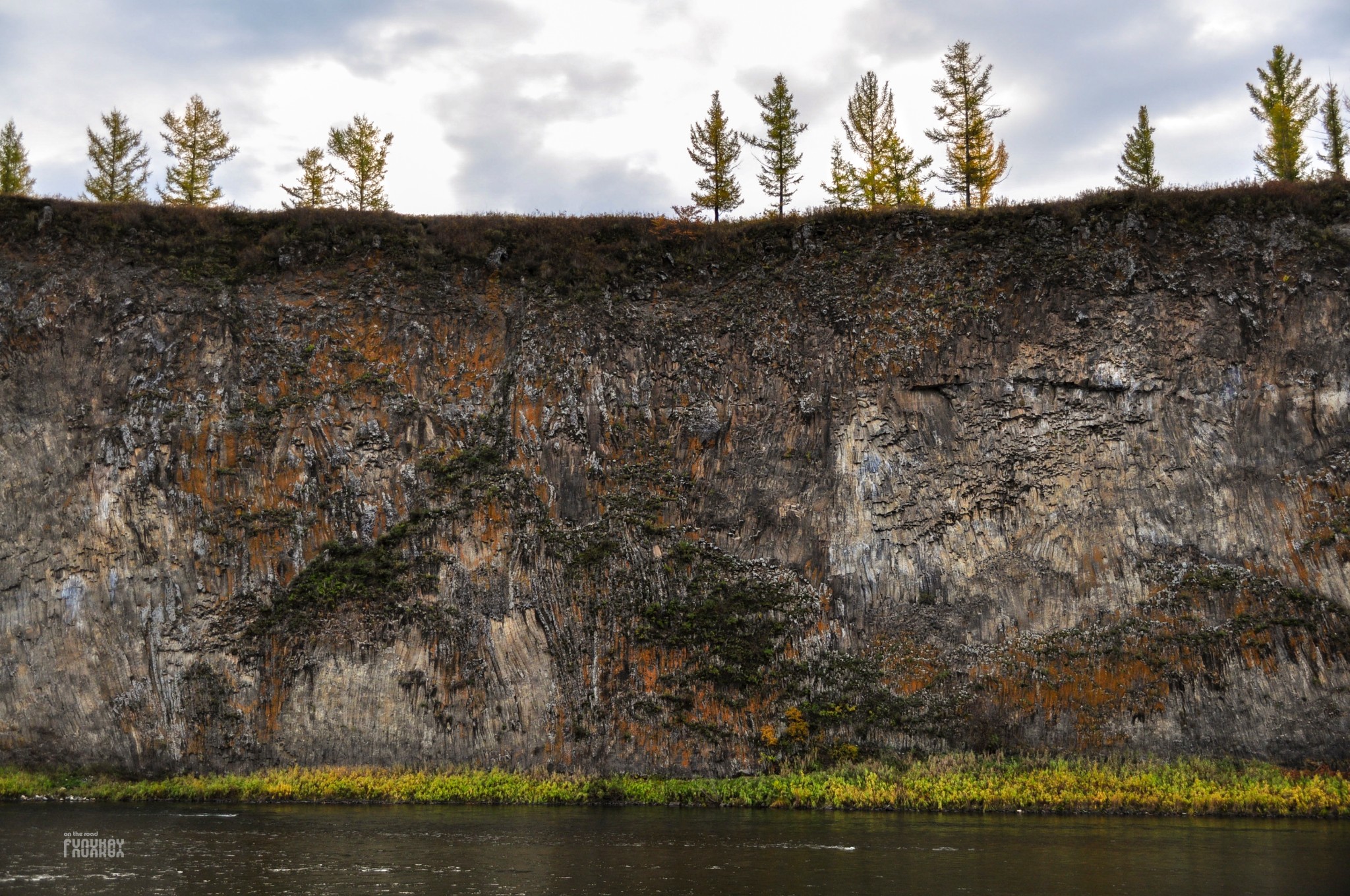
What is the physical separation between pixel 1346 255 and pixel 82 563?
1605 inches

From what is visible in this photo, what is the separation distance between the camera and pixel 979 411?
2895 cm

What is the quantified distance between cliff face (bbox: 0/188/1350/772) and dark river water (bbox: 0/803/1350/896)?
4.04 metres

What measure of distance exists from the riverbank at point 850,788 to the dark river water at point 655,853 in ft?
3.60

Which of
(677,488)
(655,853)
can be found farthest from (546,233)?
(655,853)

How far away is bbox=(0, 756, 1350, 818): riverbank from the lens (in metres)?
22.0

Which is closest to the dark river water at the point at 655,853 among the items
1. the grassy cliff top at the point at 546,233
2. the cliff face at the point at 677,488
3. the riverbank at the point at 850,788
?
the riverbank at the point at 850,788

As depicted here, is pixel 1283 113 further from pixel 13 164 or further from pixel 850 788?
pixel 13 164

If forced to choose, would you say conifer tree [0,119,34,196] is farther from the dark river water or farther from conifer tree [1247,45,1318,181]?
conifer tree [1247,45,1318,181]

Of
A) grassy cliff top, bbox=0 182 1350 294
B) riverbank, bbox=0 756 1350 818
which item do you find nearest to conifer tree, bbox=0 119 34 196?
grassy cliff top, bbox=0 182 1350 294

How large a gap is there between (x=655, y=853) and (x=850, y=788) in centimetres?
849

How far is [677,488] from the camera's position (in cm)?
2905

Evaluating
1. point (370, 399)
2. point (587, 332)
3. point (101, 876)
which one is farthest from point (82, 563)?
point (587, 332)

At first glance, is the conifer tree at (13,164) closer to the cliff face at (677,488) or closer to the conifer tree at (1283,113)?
the cliff face at (677,488)

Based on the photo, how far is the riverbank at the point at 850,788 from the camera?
72.1 feet
